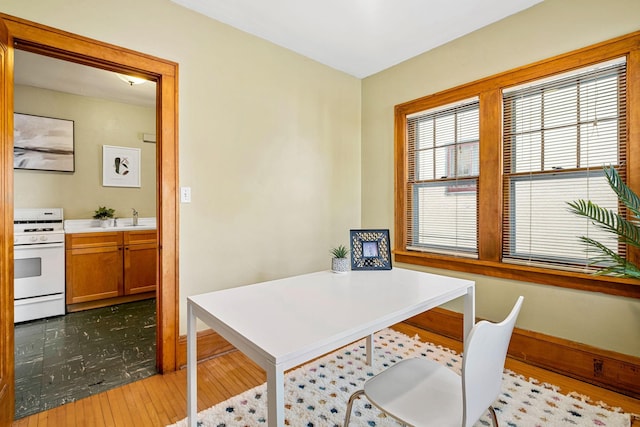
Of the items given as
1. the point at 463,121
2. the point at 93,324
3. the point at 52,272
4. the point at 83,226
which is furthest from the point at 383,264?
the point at 83,226

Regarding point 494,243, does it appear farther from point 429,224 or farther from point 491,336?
point 491,336

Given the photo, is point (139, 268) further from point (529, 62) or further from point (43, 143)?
point (529, 62)

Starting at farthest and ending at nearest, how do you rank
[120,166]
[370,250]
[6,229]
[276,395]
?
1. [120,166]
2. [370,250]
3. [6,229]
4. [276,395]

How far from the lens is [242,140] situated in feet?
8.41

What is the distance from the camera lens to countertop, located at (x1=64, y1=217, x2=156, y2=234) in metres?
3.53

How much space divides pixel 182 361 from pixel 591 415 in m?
2.52

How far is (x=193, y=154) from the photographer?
231 cm

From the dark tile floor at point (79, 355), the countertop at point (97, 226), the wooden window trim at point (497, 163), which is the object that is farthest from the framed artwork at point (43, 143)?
the wooden window trim at point (497, 163)

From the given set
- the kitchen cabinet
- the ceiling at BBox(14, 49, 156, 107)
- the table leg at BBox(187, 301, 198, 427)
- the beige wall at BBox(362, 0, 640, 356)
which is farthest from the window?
the kitchen cabinet

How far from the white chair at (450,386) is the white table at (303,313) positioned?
0.24m

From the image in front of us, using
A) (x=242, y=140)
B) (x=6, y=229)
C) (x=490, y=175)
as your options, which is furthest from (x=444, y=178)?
(x=6, y=229)

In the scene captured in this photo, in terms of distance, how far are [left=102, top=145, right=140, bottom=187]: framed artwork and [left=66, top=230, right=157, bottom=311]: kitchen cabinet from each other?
2.76 feet

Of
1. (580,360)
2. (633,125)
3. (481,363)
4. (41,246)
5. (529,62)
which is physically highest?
(529,62)

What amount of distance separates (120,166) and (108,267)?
139 cm
